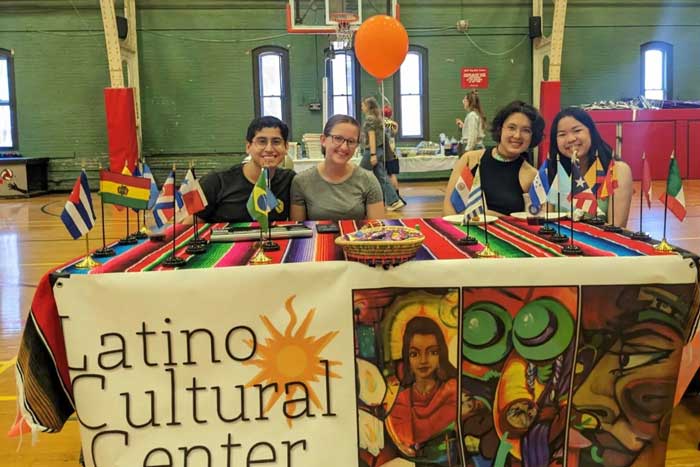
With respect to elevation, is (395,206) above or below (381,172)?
below

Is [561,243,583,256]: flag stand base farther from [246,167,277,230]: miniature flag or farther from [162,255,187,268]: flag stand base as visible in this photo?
[162,255,187,268]: flag stand base

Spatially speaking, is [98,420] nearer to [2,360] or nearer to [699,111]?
[2,360]

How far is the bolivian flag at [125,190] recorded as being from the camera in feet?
6.45

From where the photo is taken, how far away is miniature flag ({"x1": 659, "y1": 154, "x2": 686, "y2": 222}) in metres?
2.04

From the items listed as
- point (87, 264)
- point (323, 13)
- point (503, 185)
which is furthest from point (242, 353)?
point (323, 13)

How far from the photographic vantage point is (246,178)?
2.94 metres

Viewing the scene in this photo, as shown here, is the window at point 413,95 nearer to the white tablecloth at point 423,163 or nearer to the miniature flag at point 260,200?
the white tablecloth at point 423,163

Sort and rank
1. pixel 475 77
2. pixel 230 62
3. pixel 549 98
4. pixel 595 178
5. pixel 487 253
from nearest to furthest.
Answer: pixel 487 253 → pixel 595 178 → pixel 549 98 → pixel 230 62 → pixel 475 77

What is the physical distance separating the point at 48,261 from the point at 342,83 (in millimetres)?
7803

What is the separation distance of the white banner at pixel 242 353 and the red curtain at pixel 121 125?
9.29m

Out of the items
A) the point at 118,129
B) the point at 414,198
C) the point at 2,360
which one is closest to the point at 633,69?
the point at 414,198

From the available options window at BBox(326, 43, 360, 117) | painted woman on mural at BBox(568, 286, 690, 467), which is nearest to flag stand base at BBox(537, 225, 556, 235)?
painted woman on mural at BBox(568, 286, 690, 467)

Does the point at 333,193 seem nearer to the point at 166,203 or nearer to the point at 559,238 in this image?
the point at 166,203

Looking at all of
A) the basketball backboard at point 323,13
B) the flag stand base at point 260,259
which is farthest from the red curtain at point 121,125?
the flag stand base at point 260,259
